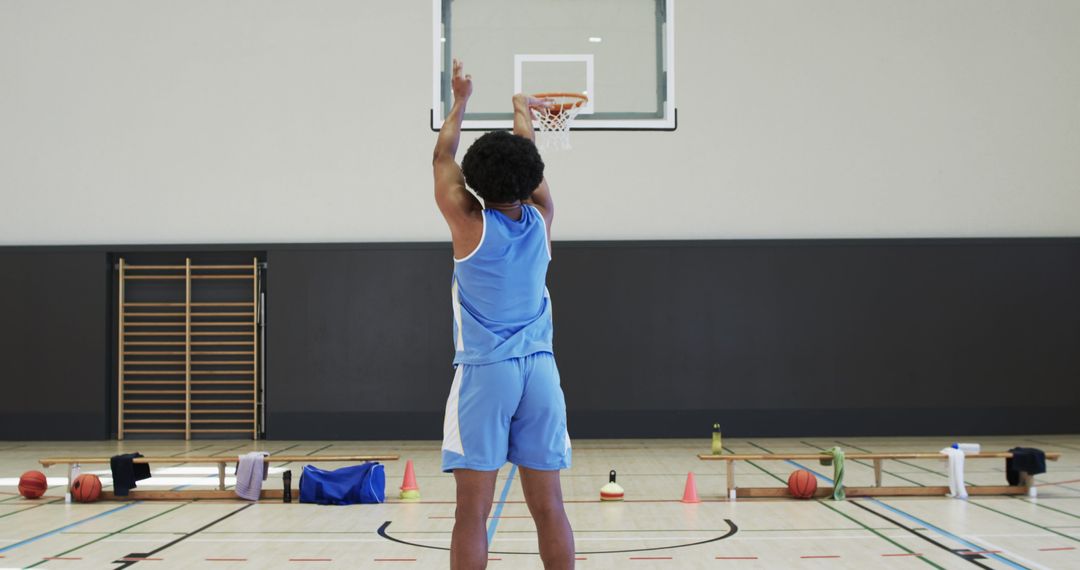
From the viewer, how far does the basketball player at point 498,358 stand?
108 inches

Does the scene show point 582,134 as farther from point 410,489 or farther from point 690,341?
point 410,489

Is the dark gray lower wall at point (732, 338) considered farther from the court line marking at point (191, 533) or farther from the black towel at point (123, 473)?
the court line marking at point (191, 533)

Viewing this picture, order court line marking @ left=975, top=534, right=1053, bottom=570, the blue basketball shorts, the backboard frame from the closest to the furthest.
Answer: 1. the blue basketball shorts
2. court line marking @ left=975, top=534, right=1053, bottom=570
3. the backboard frame

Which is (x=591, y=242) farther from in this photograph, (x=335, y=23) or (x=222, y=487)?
(x=222, y=487)

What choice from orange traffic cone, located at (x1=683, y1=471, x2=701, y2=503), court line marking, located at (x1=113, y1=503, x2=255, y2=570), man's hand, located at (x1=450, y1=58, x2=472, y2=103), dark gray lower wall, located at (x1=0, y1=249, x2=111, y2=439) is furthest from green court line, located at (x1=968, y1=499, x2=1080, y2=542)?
dark gray lower wall, located at (x1=0, y1=249, x2=111, y2=439)

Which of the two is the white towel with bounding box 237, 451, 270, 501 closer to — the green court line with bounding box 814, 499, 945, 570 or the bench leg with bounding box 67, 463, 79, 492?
the bench leg with bounding box 67, 463, 79, 492

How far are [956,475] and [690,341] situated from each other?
4990mm

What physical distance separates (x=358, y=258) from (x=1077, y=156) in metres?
8.52

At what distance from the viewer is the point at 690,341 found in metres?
11.3

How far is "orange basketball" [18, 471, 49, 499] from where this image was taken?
6691 millimetres

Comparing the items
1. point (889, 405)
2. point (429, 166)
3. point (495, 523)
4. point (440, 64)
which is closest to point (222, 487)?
point (495, 523)

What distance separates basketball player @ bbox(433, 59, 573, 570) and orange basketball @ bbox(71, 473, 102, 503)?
469cm

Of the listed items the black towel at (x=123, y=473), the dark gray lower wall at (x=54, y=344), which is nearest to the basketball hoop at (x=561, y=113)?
the black towel at (x=123, y=473)

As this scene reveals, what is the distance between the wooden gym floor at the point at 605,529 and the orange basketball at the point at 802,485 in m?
0.11
